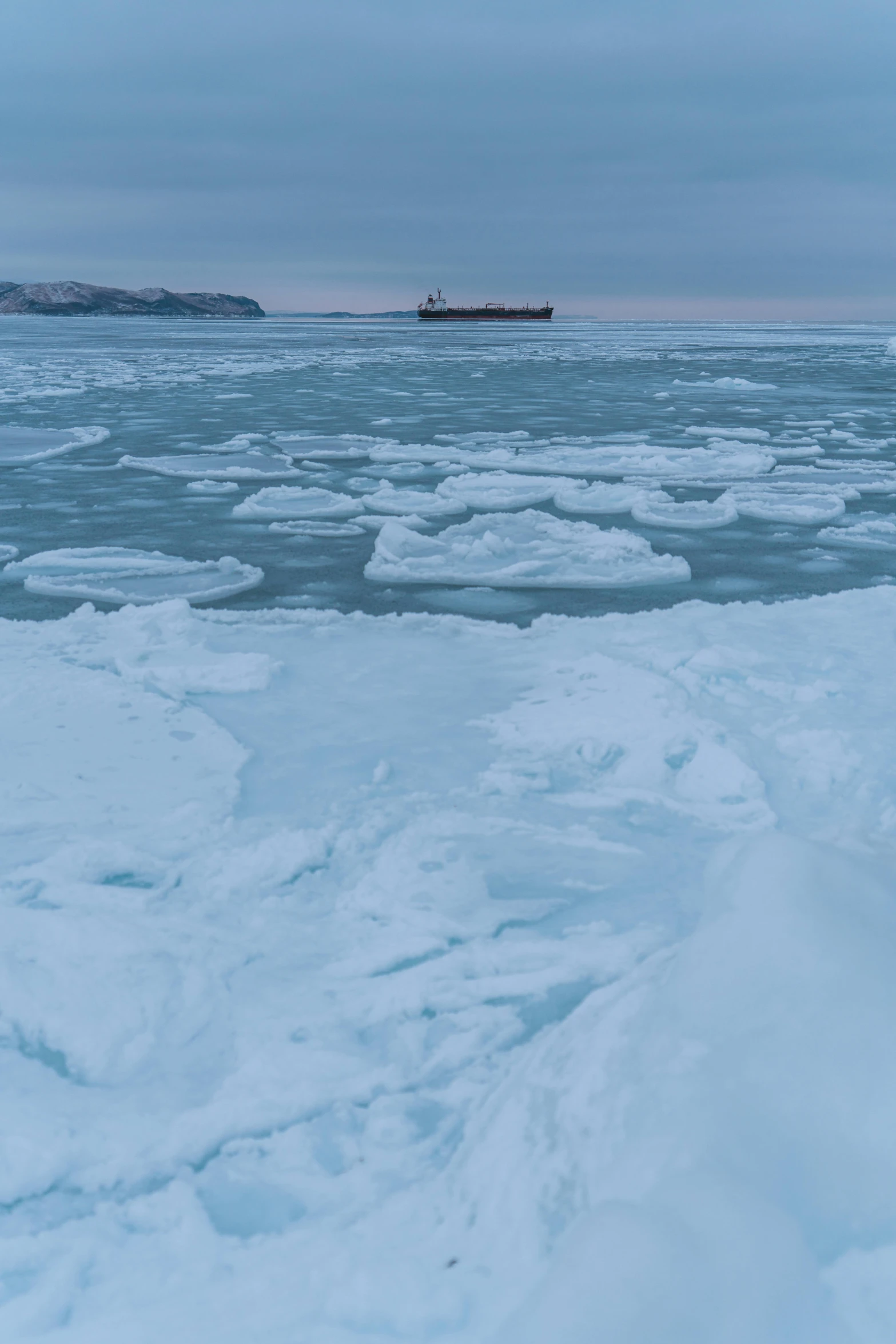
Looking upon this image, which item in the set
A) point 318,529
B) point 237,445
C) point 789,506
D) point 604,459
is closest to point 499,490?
point 318,529

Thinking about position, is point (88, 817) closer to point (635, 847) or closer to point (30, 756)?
point (30, 756)

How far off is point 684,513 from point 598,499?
1.94 ft

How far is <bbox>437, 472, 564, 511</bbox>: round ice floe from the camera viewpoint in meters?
6.18

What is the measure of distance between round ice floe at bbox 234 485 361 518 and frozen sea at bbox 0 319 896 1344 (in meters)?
0.92

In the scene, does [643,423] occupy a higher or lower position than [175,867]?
higher

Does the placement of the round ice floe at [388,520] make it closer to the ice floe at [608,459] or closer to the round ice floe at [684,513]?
the round ice floe at [684,513]

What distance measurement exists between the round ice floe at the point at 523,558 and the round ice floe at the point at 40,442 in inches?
167

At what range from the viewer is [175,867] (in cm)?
215

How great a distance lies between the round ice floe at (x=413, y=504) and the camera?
5.97 meters

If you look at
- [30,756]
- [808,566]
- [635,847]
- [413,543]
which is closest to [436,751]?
[635,847]

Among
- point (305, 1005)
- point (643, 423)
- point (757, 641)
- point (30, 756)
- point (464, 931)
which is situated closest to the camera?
point (305, 1005)

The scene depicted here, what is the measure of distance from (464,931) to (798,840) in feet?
2.21

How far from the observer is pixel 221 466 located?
7.55 m

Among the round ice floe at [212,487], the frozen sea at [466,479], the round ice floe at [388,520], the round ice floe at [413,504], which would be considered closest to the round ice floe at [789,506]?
the frozen sea at [466,479]
